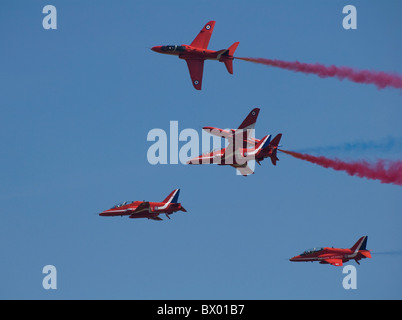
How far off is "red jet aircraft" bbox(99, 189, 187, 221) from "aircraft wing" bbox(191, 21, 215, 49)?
1285 centimetres

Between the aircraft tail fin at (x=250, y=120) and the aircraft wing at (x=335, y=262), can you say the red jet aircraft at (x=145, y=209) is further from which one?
the aircraft wing at (x=335, y=262)

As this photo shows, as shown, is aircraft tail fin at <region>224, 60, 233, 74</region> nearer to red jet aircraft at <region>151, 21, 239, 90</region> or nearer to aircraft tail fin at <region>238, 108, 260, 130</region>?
red jet aircraft at <region>151, 21, 239, 90</region>

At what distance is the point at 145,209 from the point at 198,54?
12848mm

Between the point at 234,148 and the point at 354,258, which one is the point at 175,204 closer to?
the point at 234,148

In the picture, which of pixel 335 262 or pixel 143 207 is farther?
pixel 335 262

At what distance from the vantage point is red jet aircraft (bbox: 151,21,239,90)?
250ft

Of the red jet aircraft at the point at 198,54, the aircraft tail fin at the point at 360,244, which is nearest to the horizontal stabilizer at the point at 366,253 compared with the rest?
the aircraft tail fin at the point at 360,244

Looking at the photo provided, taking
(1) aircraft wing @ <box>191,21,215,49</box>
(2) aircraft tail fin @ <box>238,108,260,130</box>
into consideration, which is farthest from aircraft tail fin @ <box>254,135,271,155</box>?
(1) aircraft wing @ <box>191,21,215,49</box>

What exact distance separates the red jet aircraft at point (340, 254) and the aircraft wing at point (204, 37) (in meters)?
19.1

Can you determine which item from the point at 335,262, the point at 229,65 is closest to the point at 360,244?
the point at 335,262

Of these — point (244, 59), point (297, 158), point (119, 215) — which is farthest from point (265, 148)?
point (119, 215)

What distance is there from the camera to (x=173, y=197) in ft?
253

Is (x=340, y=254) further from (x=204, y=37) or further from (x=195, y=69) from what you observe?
(x=204, y=37)

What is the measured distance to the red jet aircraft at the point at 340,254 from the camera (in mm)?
79688
